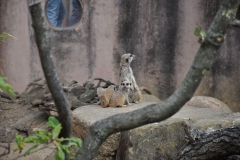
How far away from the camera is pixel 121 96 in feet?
20.2

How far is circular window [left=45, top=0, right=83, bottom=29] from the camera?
775 centimetres

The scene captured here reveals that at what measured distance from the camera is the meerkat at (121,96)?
6.12m

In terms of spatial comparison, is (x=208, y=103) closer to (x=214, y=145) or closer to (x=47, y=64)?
(x=214, y=145)

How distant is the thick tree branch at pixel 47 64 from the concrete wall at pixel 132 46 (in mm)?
5638

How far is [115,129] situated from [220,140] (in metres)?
1.97

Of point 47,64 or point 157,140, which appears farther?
point 157,140

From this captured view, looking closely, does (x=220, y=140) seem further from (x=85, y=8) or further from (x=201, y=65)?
(x=85, y=8)

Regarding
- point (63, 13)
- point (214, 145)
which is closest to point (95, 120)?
point (214, 145)

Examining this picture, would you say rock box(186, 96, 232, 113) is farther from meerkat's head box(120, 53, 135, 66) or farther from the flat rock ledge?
the flat rock ledge

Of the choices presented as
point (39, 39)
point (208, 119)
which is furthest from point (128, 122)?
point (208, 119)

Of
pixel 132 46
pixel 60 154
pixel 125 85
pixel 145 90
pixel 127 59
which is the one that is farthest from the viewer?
pixel 132 46

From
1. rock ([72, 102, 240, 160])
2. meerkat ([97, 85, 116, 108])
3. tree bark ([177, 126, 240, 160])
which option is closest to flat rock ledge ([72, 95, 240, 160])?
rock ([72, 102, 240, 160])

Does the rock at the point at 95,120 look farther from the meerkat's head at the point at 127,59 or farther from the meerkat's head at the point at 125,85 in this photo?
the meerkat's head at the point at 127,59

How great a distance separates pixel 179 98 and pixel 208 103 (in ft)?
16.9
